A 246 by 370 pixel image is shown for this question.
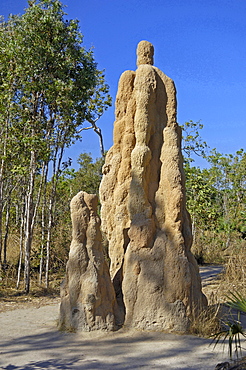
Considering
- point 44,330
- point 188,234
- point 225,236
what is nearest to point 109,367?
point 44,330

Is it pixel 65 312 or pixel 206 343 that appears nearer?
pixel 206 343

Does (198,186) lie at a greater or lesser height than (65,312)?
greater

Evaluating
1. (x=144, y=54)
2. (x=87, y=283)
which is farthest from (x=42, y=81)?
(x=87, y=283)

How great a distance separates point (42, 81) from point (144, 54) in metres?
4.65

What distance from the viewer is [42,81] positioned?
39.1ft

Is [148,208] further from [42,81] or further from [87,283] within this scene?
[42,81]

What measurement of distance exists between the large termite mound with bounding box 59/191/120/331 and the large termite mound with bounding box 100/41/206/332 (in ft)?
1.01

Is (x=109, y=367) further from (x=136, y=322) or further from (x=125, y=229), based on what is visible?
(x=125, y=229)

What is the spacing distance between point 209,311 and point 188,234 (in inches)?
47.8

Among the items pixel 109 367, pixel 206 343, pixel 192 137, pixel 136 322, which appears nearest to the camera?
pixel 109 367

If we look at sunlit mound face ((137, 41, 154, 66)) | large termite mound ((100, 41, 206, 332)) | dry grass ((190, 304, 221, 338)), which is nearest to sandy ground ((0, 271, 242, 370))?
dry grass ((190, 304, 221, 338))

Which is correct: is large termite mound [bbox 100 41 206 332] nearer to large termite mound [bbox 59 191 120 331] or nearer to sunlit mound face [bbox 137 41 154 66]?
sunlit mound face [bbox 137 41 154 66]

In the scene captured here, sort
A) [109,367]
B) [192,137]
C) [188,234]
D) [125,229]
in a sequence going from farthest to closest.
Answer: [192,137] < [125,229] < [188,234] < [109,367]

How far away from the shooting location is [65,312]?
→ 6883mm
